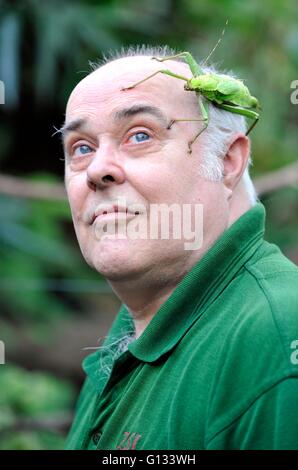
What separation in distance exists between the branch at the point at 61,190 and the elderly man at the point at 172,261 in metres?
1.62

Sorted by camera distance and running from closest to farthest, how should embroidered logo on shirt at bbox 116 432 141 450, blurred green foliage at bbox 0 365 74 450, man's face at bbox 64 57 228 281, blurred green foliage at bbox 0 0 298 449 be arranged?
embroidered logo on shirt at bbox 116 432 141 450
man's face at bbox 64 57 228 281
blurred green foliage at bbox 0 365 74 450
blurred green foliage at bbox 0 0 298 449

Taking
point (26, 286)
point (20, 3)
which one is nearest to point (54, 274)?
point (26, 286)

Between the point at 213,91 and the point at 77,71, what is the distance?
351 cm

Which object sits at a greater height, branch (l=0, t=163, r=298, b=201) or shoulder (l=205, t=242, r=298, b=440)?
branch (l=0, t=163, r=298, b=201)

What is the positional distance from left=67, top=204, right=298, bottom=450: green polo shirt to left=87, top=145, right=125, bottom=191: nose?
26 centimetres

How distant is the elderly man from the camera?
1333mm

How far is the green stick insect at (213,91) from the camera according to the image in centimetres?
157

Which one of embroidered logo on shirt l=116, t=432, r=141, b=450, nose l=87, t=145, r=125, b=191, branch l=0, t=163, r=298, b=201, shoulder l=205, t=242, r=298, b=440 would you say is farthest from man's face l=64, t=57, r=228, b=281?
branch l=0, t=163, r=298, b=201

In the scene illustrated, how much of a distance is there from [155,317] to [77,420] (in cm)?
59

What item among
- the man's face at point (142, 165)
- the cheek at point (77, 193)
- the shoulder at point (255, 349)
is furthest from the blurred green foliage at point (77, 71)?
the shoulder at point (255, 349)

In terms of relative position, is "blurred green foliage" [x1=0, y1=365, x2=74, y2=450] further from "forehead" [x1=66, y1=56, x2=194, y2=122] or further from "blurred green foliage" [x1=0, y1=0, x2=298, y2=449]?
"forehead" [x1=66, y1=56, x2=194, y2=122]

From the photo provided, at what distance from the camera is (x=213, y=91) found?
61.9 inches
